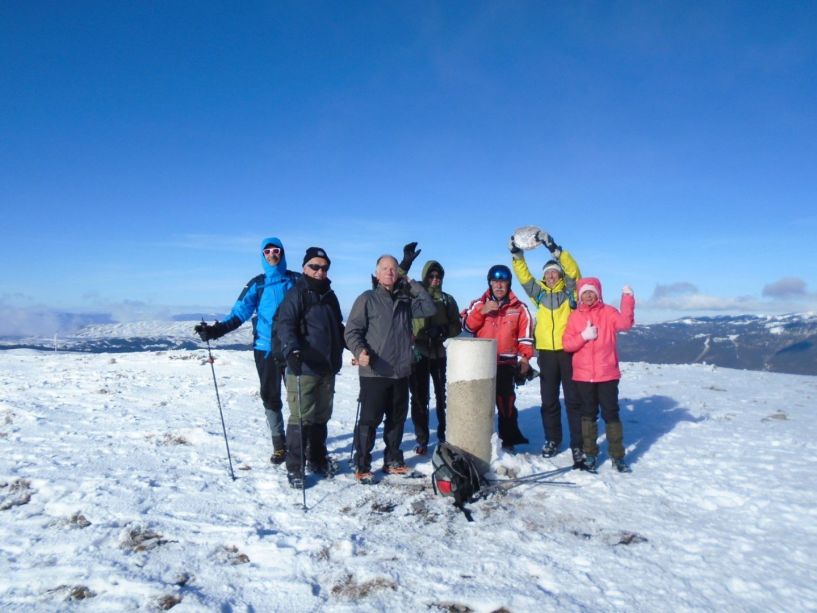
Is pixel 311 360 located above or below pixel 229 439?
above

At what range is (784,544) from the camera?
14.9ft

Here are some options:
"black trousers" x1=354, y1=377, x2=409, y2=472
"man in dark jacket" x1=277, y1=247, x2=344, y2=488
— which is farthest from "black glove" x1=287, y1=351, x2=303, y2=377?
"black trousers" x1=354, y1=377, x2=409, y2=472

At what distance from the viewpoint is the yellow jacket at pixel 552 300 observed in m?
6.80

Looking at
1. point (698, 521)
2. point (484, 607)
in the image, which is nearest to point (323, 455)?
point (484, 607)

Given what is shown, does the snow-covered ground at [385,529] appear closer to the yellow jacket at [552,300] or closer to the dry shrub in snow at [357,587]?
the dry shrub in snow at [357,587]

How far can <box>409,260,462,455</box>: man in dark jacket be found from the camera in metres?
6.89

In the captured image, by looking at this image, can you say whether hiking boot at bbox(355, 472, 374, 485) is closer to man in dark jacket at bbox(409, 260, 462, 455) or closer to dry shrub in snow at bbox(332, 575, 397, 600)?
man in dark jacket at bbox(409, 260, 462, 455)

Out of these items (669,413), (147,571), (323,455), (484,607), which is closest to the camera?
(484,607)

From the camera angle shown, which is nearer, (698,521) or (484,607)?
(484,607)

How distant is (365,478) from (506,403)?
2.55m

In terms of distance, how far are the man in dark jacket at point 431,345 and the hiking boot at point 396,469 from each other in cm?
93

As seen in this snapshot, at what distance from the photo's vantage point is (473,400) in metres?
5.87

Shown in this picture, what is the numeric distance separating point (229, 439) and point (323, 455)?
94.2 inches

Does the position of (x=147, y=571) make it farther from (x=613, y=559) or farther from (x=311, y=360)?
(x=613, y=559)
